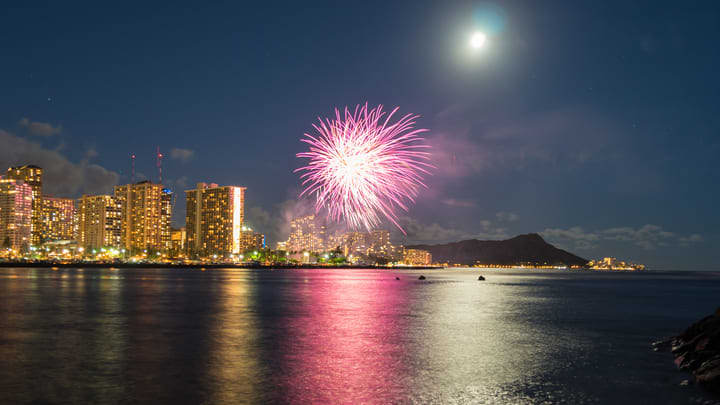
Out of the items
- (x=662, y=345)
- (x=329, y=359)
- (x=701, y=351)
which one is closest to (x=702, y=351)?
(x=701, y=351)

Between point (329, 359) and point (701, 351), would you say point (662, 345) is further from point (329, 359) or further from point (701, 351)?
point (329, 359)

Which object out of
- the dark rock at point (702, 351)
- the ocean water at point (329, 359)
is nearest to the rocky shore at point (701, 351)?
the dark rock at point (702, 351)

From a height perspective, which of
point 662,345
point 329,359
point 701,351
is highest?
point 701,351

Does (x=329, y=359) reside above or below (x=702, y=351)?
below

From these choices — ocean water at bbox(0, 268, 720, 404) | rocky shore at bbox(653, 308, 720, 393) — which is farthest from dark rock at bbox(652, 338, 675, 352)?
ocean water at bbox(0, 268, 720, 404)

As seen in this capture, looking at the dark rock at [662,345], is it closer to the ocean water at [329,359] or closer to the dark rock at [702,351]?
the dark rock at [702,351]

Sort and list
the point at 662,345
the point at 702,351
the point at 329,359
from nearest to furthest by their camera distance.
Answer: the point at 702,351 → the point at 329,359 → the point at 662,345

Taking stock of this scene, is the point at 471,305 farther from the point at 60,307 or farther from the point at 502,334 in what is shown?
the point at 60,307
